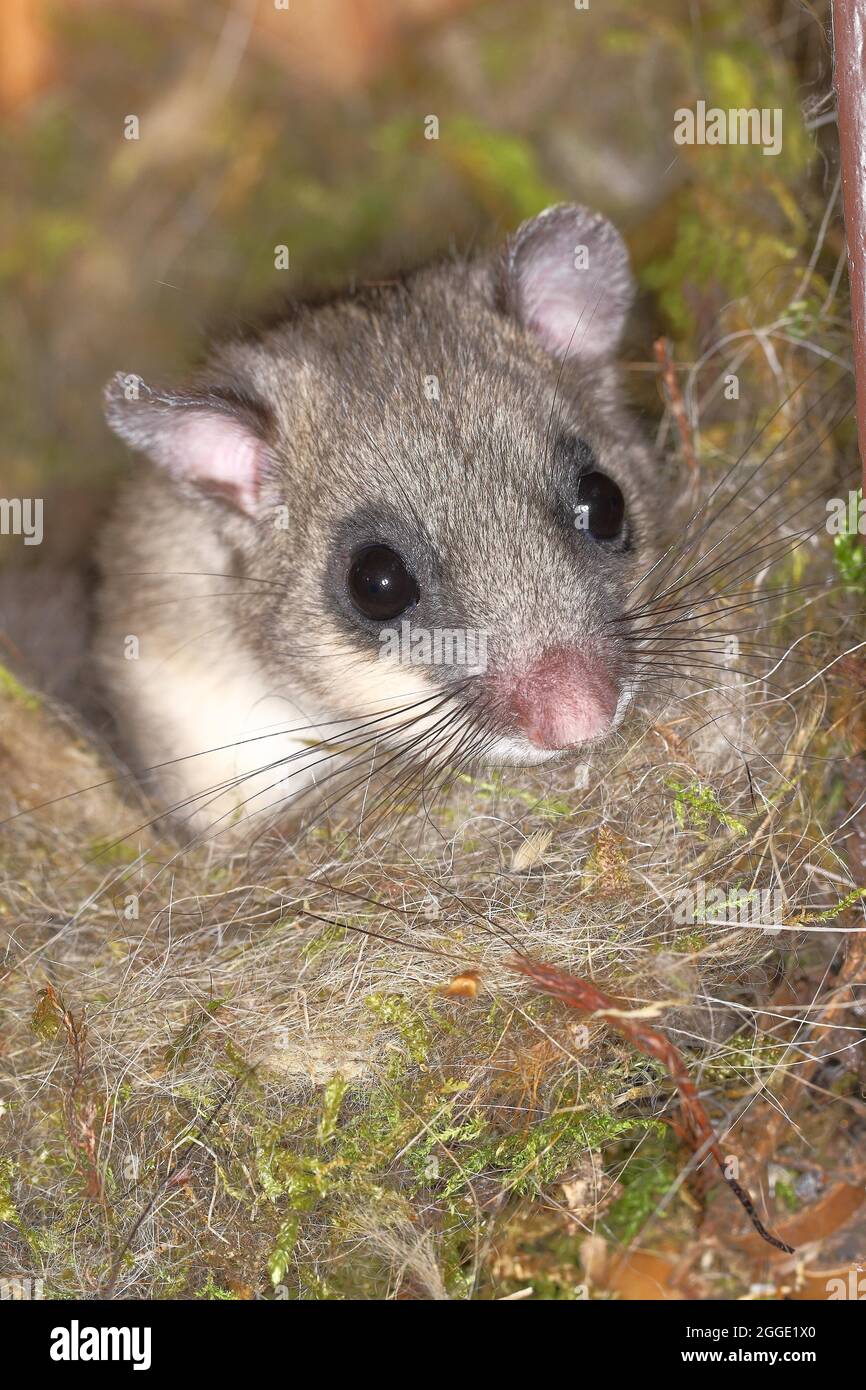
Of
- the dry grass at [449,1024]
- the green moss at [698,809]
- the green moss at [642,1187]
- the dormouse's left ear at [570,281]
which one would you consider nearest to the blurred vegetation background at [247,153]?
the dormouse's left ear at [570,281]

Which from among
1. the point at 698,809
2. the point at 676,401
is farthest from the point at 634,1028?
the point at 676,401

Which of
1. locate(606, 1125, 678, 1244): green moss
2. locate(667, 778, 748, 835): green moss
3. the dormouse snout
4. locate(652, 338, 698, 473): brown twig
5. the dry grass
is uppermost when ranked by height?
locate(652, 338, 698, 473): brown twig

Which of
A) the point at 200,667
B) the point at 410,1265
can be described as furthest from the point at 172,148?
the point at 410,1265

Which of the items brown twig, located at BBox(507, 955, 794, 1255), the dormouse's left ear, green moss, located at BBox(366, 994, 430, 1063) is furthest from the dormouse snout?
the dormouse's left ear

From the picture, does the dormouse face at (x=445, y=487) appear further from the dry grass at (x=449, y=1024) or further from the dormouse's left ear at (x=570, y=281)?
the dry grass at (x=449, y=1024)

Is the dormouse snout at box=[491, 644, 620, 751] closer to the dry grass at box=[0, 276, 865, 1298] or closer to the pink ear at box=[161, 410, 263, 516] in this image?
the dry grass at box=[0, 276, 865, 1298]

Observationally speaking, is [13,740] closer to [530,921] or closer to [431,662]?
[431,662]

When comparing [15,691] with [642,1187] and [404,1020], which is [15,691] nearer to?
[404,1020]
